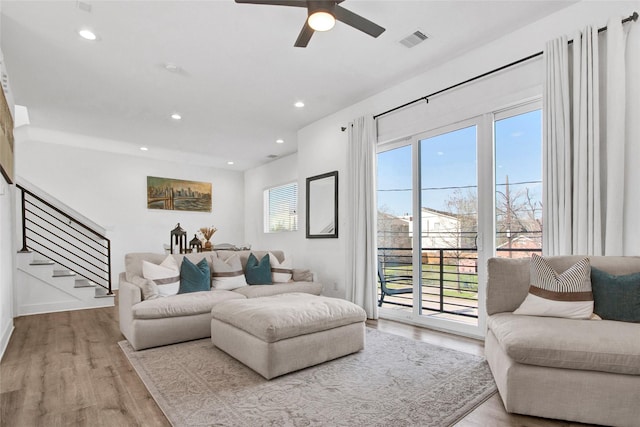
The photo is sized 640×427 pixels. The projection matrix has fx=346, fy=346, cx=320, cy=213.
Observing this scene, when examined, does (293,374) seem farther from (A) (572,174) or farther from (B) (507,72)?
(B) (507,72)

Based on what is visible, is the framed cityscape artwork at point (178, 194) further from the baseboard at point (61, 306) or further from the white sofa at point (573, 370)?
the white sofa at point (573, 370)

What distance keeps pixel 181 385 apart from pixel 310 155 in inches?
154

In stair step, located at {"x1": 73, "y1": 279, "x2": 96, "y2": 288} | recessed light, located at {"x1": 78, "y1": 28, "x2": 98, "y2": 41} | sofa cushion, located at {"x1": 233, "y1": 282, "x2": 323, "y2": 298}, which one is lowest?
stair step, located at {"x1": 73, "y1": 279, "x2": 96, "y2": 288}

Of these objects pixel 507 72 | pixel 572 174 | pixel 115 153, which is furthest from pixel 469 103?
pixel 115 153

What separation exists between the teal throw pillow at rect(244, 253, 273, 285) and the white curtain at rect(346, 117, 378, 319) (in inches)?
41.8

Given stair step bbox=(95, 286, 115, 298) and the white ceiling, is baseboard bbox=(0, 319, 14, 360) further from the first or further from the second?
the white ceiling

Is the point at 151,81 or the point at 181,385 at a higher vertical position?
the point at 151,81

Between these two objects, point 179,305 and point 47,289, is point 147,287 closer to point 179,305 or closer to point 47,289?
point 179,305

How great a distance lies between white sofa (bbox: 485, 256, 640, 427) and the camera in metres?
1.76

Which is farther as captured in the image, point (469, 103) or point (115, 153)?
point (115, 153)

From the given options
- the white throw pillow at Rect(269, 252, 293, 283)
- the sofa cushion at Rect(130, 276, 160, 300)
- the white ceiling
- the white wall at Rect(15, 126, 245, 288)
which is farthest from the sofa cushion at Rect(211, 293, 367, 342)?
the white wall at Rect(15, 126, 245, 288)

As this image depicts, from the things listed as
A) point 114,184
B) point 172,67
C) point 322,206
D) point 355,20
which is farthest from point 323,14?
point 114,184

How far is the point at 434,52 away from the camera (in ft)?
11.4

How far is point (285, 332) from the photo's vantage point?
7.97ft
